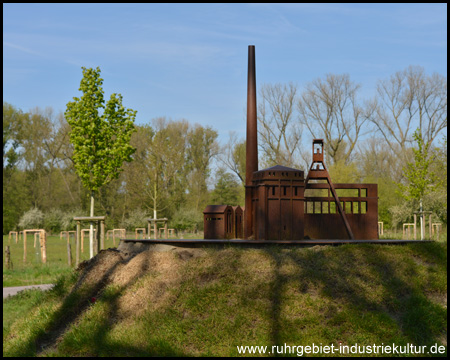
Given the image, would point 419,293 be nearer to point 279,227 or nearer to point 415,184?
point 279,227

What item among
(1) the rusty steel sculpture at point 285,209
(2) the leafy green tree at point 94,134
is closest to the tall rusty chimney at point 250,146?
(1) the rusty steel sculpture at point 285,209

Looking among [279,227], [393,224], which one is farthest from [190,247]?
[393,224]

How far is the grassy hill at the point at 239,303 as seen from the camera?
24.7 feet

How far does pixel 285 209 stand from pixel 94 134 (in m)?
11.0

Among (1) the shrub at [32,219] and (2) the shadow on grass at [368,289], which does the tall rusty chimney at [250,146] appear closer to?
(2) the shadow on grass at [368,289]

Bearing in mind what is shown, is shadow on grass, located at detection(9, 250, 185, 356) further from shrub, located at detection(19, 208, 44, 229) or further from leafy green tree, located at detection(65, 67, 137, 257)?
shrub, located at detection(19, 208, 44, 229)

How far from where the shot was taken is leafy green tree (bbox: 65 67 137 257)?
19.7m

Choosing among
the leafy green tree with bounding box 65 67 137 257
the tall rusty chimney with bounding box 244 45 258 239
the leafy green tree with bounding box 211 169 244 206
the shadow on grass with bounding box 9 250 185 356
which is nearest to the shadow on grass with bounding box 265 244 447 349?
the shadow on grass with bounding box 9 250 185 356

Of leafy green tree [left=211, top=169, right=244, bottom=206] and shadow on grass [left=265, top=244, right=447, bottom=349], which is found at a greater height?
leafy green tree [left=211, top=169, right=244, bottom=206]

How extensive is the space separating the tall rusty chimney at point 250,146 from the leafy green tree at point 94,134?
835 cm

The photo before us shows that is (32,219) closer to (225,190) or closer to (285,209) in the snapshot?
(225,190)

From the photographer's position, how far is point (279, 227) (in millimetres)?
10852

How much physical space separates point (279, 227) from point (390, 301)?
10.1 ft

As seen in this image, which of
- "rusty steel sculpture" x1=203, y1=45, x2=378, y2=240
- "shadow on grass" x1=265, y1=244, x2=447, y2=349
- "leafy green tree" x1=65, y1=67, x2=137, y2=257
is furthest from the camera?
"leafy green tree" x1=65, y1=67, x2=137, y2=257
